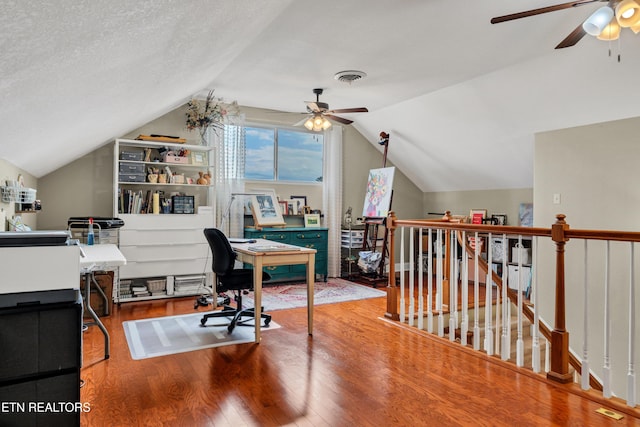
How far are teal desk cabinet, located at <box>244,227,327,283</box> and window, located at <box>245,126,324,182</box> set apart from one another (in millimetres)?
970

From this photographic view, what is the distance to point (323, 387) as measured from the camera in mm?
2562

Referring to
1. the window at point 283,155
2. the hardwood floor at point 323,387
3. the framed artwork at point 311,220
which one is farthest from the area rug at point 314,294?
the window at point 283,155

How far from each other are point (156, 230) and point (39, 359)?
3.48 metres

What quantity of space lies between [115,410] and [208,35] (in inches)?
83.7

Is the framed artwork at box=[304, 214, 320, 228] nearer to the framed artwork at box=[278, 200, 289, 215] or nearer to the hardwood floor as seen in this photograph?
the framed artwork at box=[278, 200, 289, 215]

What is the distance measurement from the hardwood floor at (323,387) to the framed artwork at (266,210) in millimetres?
2417

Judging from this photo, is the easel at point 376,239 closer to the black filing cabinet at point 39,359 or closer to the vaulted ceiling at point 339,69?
the vaulted ceiling at point 339,69

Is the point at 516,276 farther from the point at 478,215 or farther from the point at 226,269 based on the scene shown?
the point at 226,269

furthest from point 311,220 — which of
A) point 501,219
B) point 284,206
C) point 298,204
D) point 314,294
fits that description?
point 501,219

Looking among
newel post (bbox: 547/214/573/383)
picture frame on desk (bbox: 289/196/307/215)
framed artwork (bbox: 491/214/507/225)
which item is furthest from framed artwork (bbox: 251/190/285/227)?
newel post (bbox: 547/214/573/383)

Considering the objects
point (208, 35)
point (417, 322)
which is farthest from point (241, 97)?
point (417, 322)

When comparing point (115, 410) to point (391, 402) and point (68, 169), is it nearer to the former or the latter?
point (391, 402)

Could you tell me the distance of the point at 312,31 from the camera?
134 inches

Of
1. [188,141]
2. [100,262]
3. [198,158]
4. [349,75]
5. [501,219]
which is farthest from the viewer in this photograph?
[501,219]
